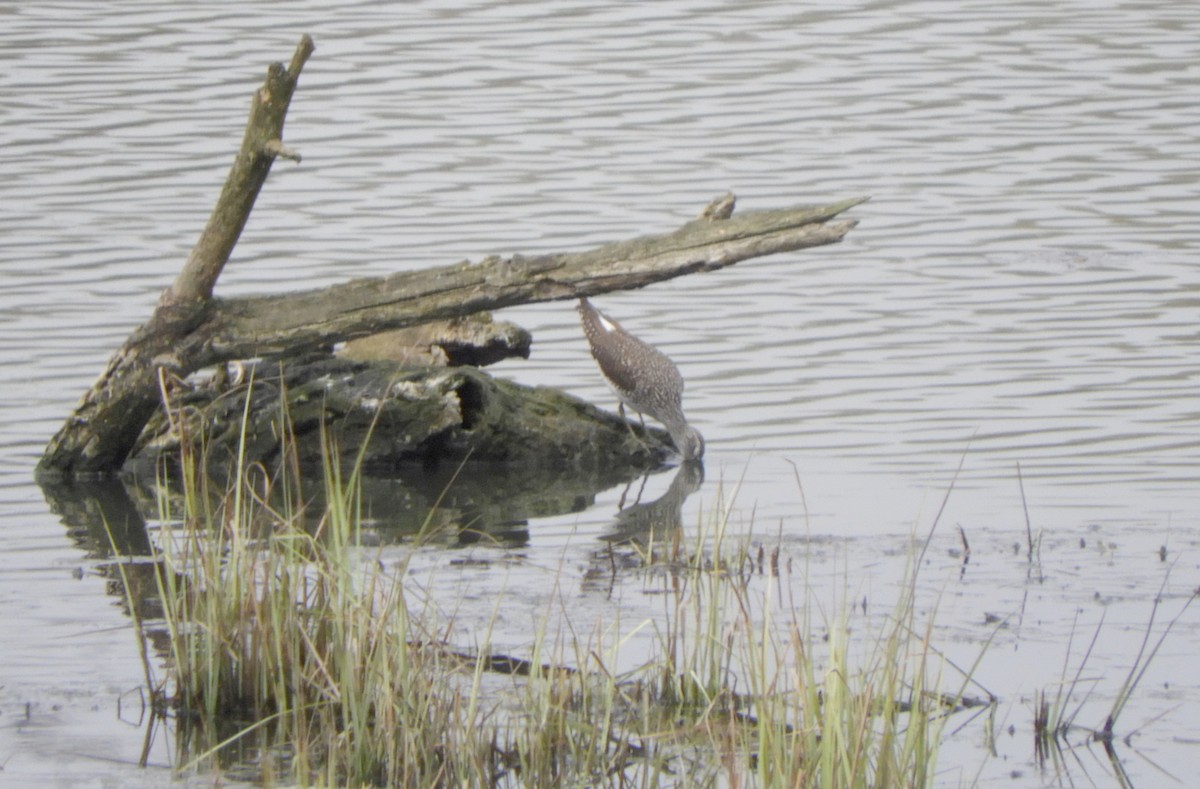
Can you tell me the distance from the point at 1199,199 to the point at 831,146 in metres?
3.24

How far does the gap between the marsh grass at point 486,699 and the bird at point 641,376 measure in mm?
3533

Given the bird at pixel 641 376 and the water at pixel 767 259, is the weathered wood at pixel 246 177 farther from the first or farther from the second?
the bird at pixel 641 376

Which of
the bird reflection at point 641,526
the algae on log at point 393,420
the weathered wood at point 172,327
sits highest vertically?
the weathered wood at point 172,327

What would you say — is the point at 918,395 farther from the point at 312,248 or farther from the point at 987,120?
the point at 987,120

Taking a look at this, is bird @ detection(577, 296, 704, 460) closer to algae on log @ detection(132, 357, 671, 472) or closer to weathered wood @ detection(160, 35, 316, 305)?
algae on log @ detection(132, 357, 671, 472)

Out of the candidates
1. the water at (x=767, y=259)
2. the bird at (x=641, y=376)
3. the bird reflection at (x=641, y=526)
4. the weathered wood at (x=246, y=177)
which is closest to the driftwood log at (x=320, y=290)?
the weathered wood at (x=246, y=177)

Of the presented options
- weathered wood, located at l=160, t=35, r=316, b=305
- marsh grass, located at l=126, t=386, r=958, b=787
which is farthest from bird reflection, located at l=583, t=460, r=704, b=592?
weathered wood, located at l=160, t=35, r=316, b=305

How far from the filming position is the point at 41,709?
632cm

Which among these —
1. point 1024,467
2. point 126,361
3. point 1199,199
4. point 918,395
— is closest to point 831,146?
point 1199,199

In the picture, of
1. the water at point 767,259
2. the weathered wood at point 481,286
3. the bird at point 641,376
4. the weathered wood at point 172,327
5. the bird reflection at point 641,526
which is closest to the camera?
the water at point 767,259

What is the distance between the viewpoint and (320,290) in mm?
8945

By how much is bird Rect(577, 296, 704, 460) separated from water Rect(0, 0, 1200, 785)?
0.22 m

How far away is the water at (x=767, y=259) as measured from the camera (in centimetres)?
757

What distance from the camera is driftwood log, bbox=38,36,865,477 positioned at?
8.37 metres
